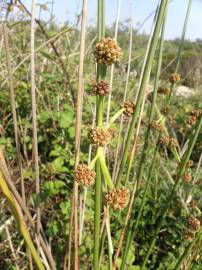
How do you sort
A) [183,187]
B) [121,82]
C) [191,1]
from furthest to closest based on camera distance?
[121,82]
[183,187]
[191,1]

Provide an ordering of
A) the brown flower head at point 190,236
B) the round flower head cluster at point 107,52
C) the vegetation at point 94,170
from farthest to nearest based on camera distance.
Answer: the brown flower head at point 190,236
the vegetation at point 94,170
the round flower head cluster at point 107,52

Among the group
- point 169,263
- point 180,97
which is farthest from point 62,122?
point 180,97

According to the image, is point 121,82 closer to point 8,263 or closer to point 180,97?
point 8,263

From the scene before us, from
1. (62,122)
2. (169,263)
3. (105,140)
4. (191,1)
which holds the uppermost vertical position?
(191,1)

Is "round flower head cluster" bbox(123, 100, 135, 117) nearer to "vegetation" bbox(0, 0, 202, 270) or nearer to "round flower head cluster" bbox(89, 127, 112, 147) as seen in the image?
"vegetation" bbox(0, 0, 202, 270)

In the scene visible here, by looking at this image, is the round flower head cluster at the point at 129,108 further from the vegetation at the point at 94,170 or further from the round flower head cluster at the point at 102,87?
the round flower head cluster at the point at 102,87

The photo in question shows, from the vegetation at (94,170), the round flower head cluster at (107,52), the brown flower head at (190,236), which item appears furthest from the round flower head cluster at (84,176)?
the brown flower head at (190,236)

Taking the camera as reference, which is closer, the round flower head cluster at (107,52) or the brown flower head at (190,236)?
the round flower head cluster at (107,52)

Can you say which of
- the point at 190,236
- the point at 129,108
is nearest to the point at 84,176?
the point at 129,108
